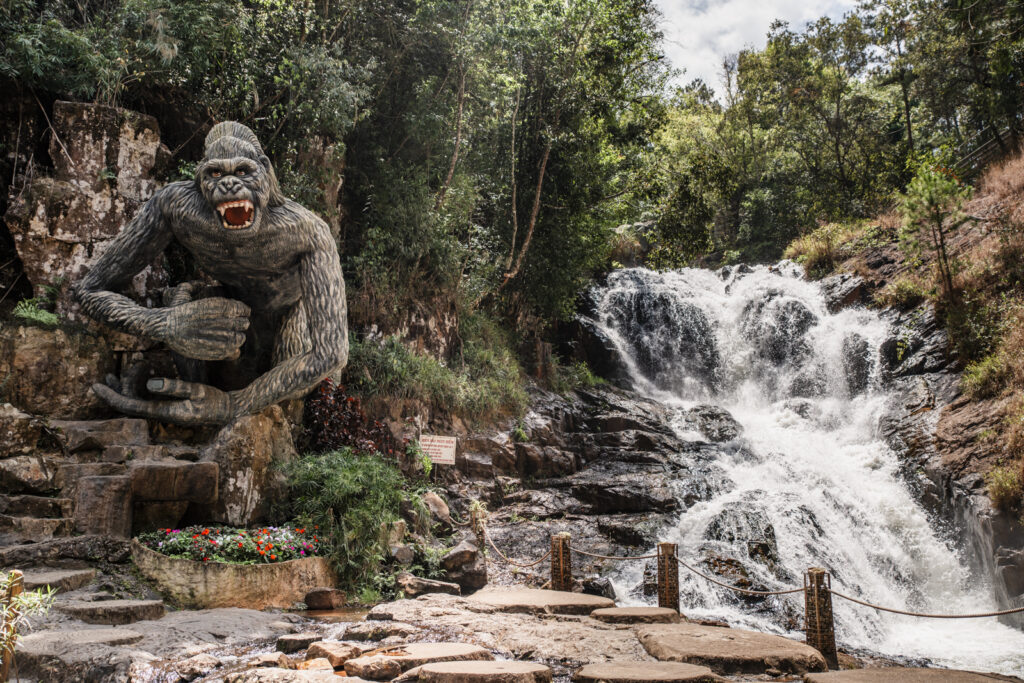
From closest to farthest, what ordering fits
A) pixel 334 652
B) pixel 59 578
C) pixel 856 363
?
pixel 334 652, pixel 59 578, pixel 856 363

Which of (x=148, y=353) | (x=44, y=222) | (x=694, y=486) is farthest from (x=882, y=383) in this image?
(x=44, y=222)

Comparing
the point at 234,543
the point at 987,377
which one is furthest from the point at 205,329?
the point at 987,377

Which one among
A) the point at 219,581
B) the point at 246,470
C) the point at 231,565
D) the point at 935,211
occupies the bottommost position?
the point at 219,581

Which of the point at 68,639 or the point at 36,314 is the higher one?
the point at 36,314

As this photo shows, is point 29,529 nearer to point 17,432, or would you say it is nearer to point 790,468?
point 17,432

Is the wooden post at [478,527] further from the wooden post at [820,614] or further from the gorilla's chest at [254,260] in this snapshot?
the wooden post at [820,614]

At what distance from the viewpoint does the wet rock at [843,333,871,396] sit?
44.3 feet

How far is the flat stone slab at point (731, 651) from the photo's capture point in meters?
4.18

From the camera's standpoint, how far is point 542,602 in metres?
5.93

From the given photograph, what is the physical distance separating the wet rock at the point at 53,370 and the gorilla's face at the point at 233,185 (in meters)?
1.78

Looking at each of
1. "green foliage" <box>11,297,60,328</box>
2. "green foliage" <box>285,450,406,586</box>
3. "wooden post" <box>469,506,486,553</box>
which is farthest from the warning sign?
"green foliage" <box>11,297,60,328</box>

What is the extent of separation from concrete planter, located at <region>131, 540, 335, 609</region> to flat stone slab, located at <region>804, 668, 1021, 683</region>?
405 centimetres

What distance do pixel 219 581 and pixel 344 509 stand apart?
5.27ft

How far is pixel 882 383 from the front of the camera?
1287 cm
